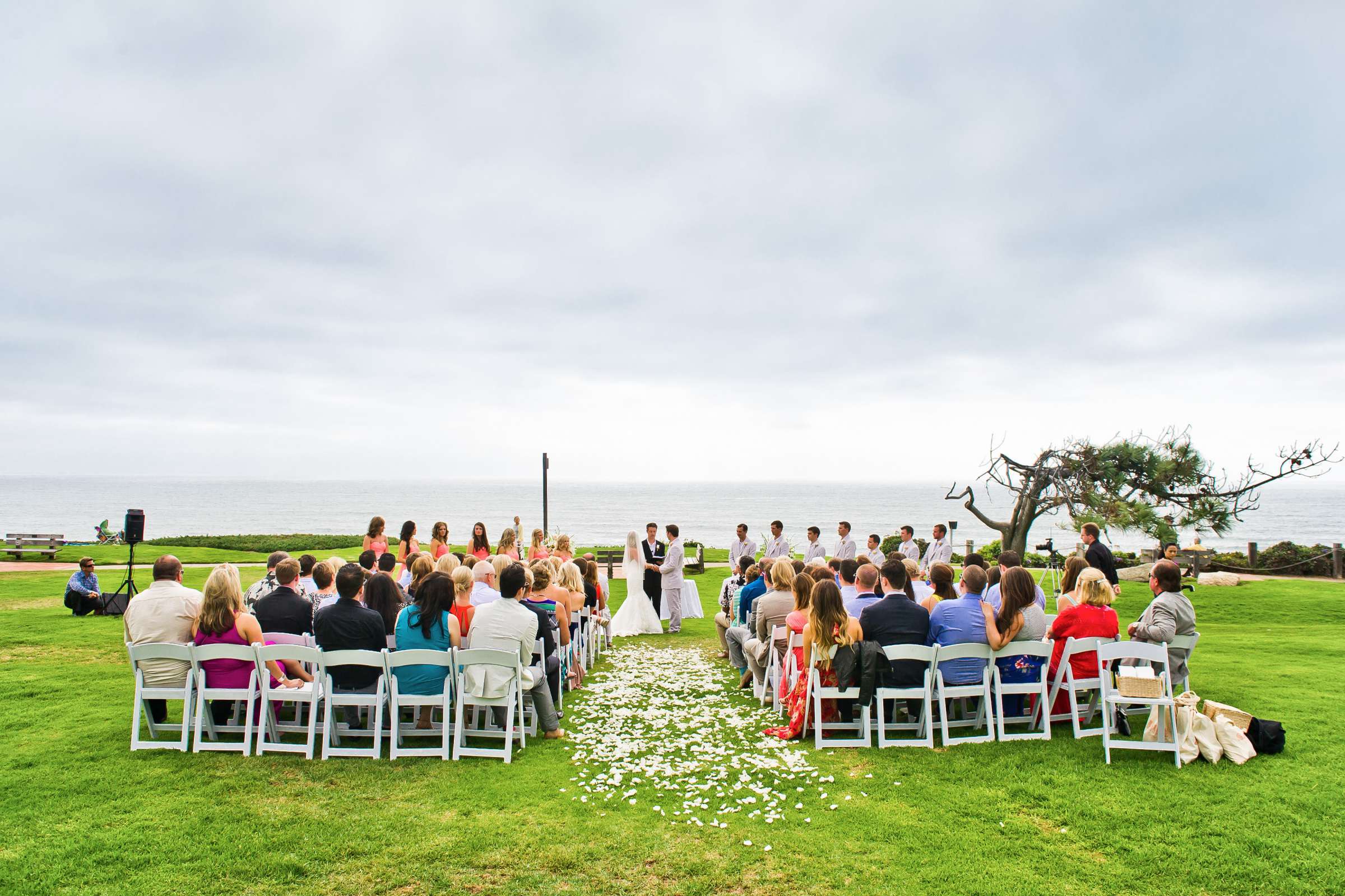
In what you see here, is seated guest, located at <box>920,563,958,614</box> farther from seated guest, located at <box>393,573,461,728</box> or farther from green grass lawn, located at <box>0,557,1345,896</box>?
seated guest, located at <box>393,573,461,728</box>

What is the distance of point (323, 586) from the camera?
7.36 m

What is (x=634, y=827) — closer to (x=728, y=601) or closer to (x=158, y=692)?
(x=158, y=692)

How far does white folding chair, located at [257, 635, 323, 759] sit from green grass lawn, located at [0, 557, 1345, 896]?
4.7 inches

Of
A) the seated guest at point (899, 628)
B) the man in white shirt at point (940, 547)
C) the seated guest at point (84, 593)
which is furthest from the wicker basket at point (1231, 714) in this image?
the seated guest at point (84, 593)

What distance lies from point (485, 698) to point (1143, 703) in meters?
4.90

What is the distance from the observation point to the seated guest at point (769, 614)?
7762 mm

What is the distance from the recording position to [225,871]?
4039 mm

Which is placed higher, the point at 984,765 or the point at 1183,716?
the point at 1183,716

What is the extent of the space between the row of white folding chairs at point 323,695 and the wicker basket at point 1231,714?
5.47 metres

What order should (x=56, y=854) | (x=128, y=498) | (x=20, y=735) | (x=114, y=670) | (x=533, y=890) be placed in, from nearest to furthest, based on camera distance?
(x=533, y=890), (x=56, y=854), (x=20, y=735), (x=114, y=670), (x=128, y=498)

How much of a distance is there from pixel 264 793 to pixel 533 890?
2.36m

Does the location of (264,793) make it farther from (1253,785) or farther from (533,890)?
(1253,785)

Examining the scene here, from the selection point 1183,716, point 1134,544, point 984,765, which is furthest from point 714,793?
point 1134,544

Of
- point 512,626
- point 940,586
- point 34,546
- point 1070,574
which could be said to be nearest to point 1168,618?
point 940,586
